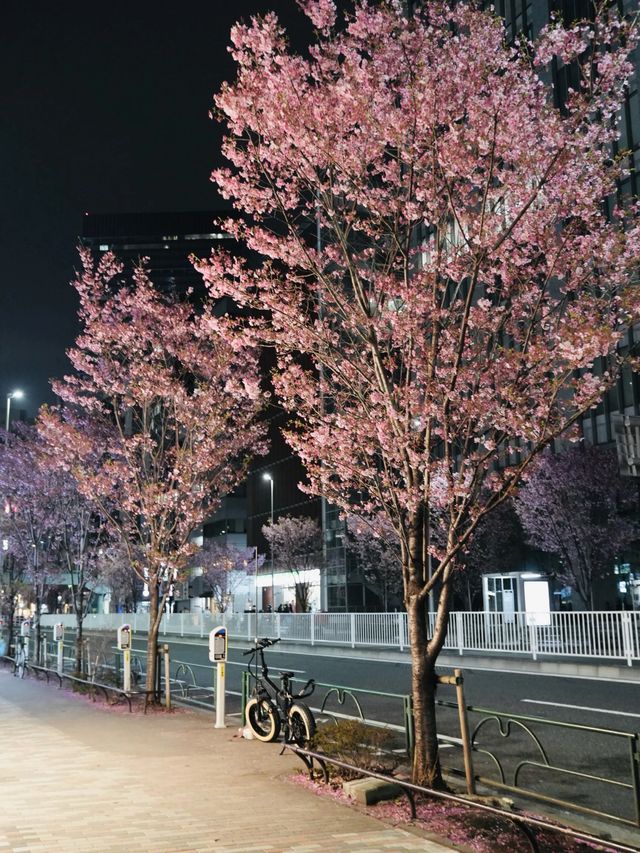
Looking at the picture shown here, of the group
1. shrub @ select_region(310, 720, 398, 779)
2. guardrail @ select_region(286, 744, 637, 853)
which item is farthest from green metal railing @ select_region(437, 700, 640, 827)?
shrub @ select_region(310, 720, 398, 779)

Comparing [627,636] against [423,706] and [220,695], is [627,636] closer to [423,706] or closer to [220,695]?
[220,695]

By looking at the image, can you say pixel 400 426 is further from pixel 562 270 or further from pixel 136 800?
pixel 136 800

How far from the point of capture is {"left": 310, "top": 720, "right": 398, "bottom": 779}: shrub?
8398mm

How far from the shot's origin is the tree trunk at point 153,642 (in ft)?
51.6

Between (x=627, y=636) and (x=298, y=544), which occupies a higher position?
(x=298, y=544)

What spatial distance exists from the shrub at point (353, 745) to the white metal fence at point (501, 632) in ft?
39.0

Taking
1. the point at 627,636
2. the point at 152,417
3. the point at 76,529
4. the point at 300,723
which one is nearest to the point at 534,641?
the point at 627,636

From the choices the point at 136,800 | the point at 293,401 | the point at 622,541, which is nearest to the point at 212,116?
the point at 293,401

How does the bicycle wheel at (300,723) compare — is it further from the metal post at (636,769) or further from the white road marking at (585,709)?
the white road marking at (585,709)

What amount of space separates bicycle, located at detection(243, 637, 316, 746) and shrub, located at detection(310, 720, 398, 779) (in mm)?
581

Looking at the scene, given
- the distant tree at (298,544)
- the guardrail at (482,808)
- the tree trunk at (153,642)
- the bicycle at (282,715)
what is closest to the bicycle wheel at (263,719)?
the bicycle at (282,715)

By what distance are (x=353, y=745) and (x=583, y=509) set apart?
27.5 metres

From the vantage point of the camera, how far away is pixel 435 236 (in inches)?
356

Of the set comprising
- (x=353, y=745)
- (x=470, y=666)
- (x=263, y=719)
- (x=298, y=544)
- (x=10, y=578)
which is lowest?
(x=470, y=666)
